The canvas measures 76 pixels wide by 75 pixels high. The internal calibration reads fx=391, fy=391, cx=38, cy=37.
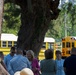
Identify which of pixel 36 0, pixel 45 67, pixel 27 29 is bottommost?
pixel 45 67

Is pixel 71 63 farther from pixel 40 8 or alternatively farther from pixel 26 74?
pixel 40 8

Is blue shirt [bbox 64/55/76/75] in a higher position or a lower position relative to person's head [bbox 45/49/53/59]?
lower

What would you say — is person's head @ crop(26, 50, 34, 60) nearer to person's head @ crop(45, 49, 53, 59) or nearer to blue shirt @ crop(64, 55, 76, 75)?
person's head @ crop(45, 49, 53, 59)

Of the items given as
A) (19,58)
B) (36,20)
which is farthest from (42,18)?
(19,58)

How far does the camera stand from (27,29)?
595 inches

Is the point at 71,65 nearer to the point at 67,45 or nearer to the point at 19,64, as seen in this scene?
the point at 19,64

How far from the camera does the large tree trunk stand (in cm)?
1493

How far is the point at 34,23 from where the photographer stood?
15.1 m

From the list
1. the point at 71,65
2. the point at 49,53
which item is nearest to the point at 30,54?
the point at 49,53

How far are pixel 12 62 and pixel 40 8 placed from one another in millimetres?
5684

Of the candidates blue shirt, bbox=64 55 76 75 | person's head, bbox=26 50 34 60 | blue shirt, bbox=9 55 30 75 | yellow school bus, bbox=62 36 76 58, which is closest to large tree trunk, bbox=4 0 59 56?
person's head, bbox=26 50 34 60

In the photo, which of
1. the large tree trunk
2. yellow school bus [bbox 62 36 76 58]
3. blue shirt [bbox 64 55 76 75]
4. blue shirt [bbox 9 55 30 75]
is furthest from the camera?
yellow school bus [bbox 62 36 76 58]

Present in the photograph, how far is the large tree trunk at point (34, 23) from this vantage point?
14930mm

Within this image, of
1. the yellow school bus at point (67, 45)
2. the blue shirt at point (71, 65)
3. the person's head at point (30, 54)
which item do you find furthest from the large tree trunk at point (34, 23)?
the yellow school bus at point (67, 45)
